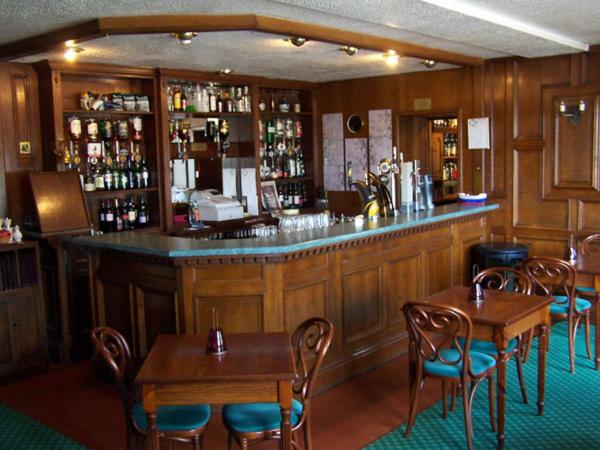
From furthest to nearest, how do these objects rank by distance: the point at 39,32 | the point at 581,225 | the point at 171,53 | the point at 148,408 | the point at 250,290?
1. the point at 581,225
2. the point at 171,53
3. the point at 39,32
4. the point at 250,290
5. the point at 148,408

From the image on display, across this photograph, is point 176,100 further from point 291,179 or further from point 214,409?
point 214,409

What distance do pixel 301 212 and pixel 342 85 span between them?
164 centimetres

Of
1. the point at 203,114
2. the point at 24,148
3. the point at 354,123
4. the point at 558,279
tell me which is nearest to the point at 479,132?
the point at 354,123

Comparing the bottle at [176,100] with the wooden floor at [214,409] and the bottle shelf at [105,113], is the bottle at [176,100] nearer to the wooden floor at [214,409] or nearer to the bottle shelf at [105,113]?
the bottle shelf at [105,113]

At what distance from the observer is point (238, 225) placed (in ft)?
23.8

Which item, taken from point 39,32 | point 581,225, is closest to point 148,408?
point 39,32

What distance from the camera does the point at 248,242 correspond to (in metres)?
4.37

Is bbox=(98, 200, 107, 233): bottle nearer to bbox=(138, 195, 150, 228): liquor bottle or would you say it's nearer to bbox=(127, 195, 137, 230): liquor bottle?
bbox=(127, 195, 137, 230): liquor bottle

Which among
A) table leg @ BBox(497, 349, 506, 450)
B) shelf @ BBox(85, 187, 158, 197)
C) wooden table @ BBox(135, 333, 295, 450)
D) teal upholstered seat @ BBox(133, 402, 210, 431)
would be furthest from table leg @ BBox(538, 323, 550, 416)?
shelf @ BBox(85, 187, 158, 197)

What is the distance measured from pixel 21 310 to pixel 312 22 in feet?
10.4

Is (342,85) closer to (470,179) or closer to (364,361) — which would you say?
(470,179)

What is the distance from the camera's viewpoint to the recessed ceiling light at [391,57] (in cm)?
586

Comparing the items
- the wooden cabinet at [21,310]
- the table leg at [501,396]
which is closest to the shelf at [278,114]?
the wooden cabinet at [21,310]

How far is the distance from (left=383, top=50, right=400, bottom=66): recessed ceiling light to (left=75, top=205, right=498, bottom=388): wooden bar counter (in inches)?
55.4
